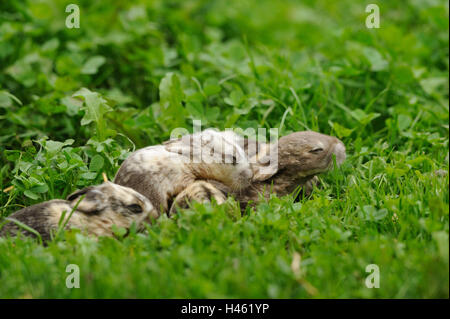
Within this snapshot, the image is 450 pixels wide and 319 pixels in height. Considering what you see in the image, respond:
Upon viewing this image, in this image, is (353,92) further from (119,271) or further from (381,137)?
(119,271)

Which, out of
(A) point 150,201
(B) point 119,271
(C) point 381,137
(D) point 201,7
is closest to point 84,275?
(B) point 119,271

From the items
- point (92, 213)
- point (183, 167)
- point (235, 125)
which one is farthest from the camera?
point (235, 125)
